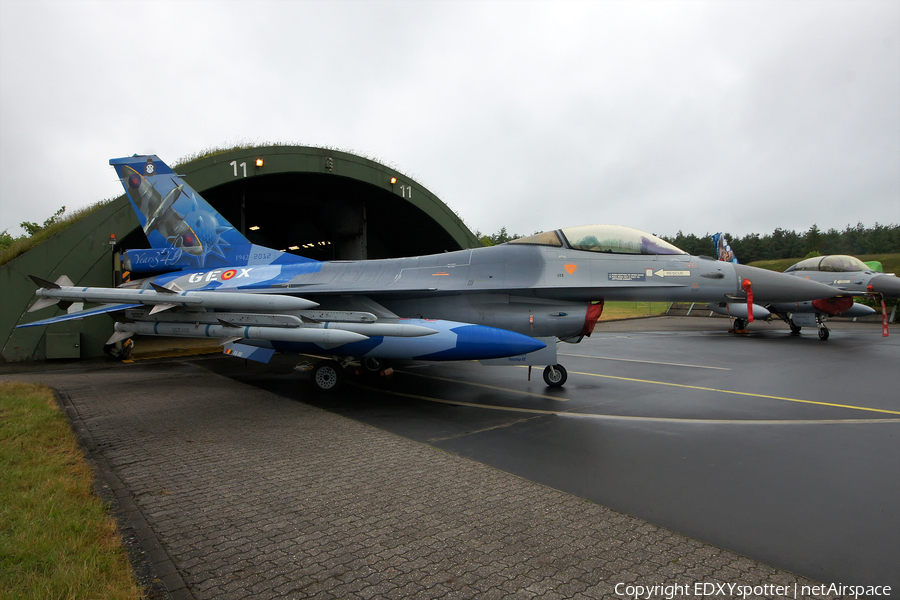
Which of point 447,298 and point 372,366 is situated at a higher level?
point 447,298

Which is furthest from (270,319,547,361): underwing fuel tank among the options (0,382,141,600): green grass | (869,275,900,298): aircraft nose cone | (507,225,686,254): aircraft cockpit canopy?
(869,275,900,298): aircraft nose cone

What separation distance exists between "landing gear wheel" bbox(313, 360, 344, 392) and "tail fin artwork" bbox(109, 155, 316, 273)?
11.1ft

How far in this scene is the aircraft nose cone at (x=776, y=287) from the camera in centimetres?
739

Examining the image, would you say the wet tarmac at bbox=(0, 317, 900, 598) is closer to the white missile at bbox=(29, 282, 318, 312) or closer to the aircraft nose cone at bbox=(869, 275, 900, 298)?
the white missile at bbox=(29, 282, 318, 312)

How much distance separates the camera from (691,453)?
4.43 metres

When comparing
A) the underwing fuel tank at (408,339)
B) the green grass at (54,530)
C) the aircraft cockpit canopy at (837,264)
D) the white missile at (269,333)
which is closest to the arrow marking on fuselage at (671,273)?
the underwing fuel tank at (408,339)

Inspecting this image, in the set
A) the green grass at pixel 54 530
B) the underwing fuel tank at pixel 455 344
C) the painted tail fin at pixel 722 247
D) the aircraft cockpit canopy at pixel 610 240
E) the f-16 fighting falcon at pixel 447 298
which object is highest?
the painted tail fin at pixel 722 247

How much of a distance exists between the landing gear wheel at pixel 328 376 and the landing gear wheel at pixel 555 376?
3556mm

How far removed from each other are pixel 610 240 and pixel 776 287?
284 centimetres

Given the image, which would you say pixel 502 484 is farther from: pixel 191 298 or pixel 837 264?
pixel 837 264

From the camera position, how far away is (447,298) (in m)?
8.12

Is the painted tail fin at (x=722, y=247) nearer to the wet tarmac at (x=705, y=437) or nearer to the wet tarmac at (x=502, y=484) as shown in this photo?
the wet tarmac at (x=705, y=437)

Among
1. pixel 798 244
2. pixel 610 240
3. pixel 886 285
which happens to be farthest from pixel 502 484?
pixel 798 244

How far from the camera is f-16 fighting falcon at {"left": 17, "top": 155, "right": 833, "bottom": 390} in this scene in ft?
21.7
